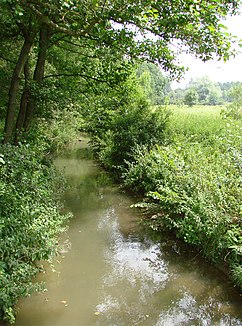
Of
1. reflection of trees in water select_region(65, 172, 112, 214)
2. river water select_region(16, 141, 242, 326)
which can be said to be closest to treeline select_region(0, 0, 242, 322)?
river water select_region(16, 141, 242, 326)

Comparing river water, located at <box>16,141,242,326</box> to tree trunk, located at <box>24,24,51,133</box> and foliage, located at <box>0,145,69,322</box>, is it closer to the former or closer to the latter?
foliage, located at <box>0,145,69,322</box>

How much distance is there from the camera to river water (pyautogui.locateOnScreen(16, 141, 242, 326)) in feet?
14.1

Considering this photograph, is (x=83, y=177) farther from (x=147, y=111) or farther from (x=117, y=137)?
(x=147, y=111)

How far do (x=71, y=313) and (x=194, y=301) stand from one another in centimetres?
184

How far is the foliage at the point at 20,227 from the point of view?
3.68 m

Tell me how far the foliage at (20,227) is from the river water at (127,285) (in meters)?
0.67

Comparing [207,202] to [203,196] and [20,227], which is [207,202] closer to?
[203,196]

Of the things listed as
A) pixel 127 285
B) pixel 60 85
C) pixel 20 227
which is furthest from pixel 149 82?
pixel 20 227

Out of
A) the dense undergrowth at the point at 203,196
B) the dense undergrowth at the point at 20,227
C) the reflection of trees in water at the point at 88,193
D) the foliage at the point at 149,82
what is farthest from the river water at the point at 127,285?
the foliage at the point at 149,82

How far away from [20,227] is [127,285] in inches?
83.5

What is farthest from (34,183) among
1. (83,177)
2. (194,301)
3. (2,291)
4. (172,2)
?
(83,177)

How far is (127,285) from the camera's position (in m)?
5.10

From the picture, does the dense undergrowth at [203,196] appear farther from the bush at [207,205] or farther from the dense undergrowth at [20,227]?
the dense undergrowth at [20,227]

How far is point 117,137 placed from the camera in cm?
1205
